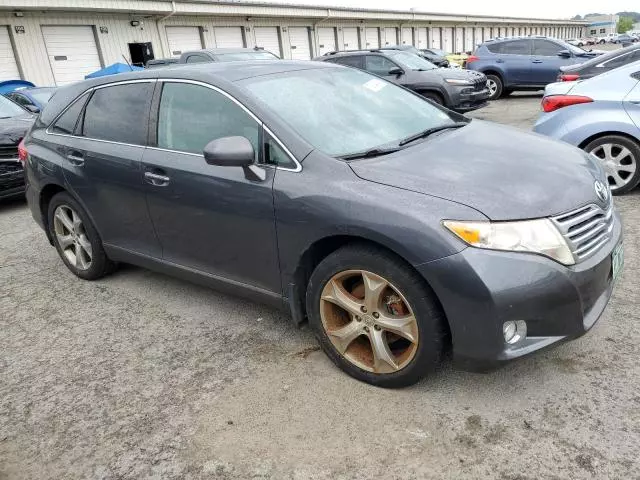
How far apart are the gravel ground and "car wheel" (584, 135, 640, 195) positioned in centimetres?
211

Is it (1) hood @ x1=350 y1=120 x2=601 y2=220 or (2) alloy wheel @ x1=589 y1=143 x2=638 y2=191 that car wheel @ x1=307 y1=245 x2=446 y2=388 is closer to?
(1) hood @ x1=350 y1=120 x2=601 y2=220

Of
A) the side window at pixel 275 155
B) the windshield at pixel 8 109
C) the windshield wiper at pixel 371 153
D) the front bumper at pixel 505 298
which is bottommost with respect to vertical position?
the front bumper at pixel 505 298

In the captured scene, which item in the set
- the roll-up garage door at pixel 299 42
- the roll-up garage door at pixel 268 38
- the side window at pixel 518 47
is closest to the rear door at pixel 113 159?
the side window at pixel 518 47

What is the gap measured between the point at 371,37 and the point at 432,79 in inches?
1070

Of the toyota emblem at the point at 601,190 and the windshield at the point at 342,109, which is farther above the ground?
the windshield at the point at 342,109

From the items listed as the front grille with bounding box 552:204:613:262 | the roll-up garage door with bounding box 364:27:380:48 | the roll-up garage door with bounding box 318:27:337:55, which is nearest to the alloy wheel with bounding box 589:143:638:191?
the front grille with bounding box 552:204:613:262

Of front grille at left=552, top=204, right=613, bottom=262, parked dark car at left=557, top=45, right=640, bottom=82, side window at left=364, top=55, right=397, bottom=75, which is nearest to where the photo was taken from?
front grille at left=552, top=204, right=613, bottom=262

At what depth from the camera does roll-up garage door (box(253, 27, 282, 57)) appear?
26.9 meters

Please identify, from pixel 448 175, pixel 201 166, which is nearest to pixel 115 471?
pixel 201 166

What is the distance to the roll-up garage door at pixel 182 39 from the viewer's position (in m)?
23.1

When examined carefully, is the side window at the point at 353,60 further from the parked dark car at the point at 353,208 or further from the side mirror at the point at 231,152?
the side mirror at the point at 231,152

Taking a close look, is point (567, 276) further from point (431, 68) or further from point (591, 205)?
point (431, 68)

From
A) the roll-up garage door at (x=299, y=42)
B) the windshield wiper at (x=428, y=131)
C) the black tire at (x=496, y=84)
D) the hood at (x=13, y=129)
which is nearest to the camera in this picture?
the windshield wiper at (x=428, y=131)

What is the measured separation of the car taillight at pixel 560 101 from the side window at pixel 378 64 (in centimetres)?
690
